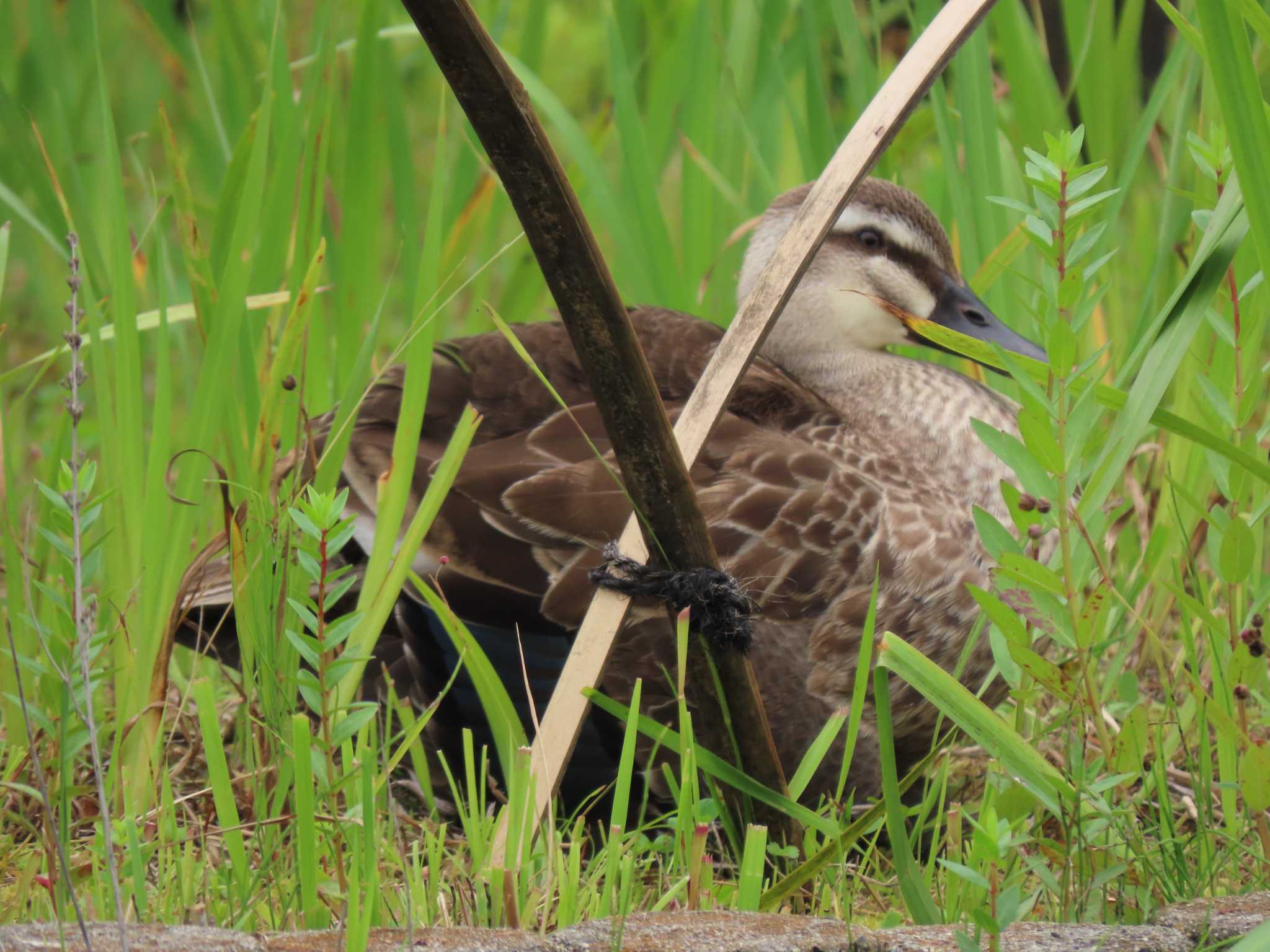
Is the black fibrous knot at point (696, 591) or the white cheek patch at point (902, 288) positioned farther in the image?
the white cheek patch at point (902, 288)

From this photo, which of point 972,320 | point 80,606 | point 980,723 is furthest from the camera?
point 972,320

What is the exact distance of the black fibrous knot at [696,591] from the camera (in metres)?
1.64

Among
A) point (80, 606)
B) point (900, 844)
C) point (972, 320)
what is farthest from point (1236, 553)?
point (972, 320)

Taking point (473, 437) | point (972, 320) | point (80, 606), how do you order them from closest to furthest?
point (80, 606), point (473, 437), point (972, 320)

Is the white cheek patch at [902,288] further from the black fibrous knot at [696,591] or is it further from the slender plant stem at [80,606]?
the slender plant stem at [80,606]

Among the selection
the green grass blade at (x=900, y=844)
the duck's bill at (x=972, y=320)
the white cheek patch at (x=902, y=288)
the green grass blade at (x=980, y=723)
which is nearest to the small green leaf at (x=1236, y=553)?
the green grass blade at (x=980, y=723)

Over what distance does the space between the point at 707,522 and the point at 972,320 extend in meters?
0.98

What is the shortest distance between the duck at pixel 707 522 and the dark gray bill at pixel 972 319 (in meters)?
0.15

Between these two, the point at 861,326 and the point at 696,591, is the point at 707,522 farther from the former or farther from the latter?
the point at 861,326

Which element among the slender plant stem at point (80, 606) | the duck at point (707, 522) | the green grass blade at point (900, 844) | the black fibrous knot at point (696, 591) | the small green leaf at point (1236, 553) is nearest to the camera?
the slender plant stem at point (80, 606)

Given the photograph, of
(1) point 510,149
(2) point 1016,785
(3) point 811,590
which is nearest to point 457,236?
(3) point 811,590

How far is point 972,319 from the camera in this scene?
286 cm

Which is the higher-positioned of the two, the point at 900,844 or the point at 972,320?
the point at 972,320

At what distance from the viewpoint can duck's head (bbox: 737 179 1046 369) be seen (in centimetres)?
288
